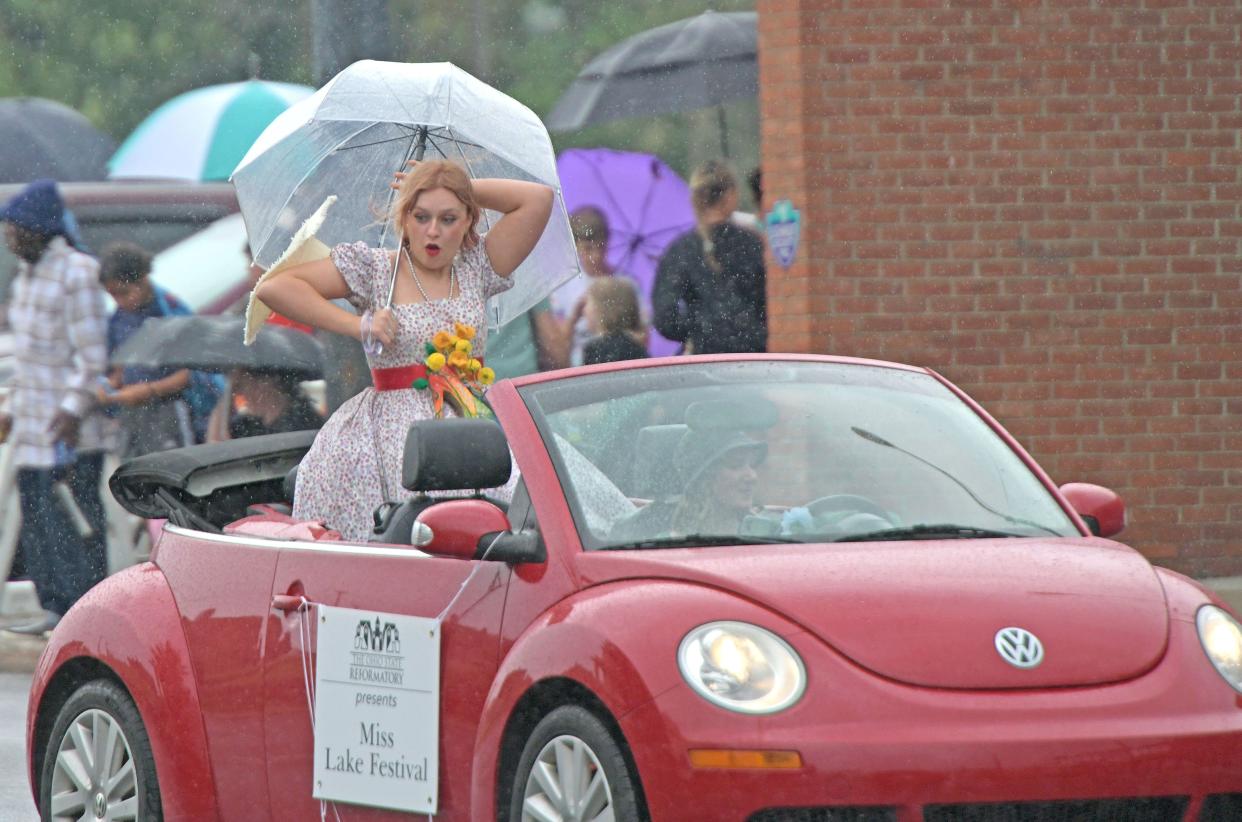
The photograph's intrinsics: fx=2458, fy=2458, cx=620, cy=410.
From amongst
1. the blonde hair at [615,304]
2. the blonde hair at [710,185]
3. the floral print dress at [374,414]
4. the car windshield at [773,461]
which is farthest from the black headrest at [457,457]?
the blonde hair at [710,185]

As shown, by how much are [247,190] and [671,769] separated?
4351 mm

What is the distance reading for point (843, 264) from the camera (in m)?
11.5

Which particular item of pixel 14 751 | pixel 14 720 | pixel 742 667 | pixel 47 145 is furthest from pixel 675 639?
pixel 47 145

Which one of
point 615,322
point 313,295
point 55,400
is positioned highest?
point 313,295

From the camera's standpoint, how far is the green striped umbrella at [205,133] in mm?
19859

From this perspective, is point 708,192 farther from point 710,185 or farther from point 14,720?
point 14,720

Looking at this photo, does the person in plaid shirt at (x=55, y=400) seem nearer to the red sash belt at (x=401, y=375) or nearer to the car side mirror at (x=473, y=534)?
the red sash belt at (x=401, y=375)

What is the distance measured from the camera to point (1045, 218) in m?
11.7

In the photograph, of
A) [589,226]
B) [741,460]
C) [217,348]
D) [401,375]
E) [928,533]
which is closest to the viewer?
[928,533]

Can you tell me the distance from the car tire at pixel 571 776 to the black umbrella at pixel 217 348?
6.86 meters

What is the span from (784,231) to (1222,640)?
6476 millimetres

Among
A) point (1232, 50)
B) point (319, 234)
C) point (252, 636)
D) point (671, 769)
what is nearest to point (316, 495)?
point (252, 636)

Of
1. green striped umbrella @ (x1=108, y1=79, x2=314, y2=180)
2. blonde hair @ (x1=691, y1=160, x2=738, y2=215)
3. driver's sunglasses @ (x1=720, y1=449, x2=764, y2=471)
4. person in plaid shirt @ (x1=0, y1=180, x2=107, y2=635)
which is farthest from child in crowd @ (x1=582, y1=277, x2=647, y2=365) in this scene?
green striped umbrella @ (x1=108, y1=79, x2=314, y2=180)

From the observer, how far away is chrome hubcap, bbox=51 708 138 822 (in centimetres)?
670
